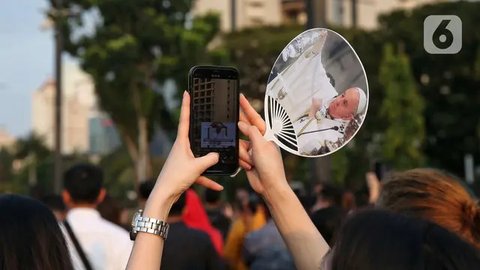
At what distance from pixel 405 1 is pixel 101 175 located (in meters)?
58.6

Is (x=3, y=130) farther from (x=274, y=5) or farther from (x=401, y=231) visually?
(x=401, y=231)

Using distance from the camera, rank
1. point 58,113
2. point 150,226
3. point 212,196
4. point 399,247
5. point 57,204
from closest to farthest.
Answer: point 399,247 < point 150,226 < point 57,204 < point 212,196 < point 58,113

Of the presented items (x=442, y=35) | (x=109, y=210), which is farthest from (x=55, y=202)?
(x=442, y=35)

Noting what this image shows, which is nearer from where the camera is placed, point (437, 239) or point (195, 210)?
point (437, 239)

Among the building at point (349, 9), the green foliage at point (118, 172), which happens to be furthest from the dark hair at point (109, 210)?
the building at point (349, 9)

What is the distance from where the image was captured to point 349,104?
2.48m

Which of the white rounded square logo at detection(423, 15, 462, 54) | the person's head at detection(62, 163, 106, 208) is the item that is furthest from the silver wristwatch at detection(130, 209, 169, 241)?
the person's head at detection(62, 163, 106, 208)

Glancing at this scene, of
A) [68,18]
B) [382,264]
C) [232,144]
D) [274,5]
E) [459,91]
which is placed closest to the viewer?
[382,264]

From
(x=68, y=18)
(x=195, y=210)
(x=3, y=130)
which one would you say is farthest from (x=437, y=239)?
(x=3, y=130)

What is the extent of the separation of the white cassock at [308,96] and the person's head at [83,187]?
8.59ft

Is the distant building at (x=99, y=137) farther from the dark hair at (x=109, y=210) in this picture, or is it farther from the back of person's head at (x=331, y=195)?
the dark hair at (x=109, y=210)

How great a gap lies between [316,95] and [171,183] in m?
0.43

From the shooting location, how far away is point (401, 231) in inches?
68.1

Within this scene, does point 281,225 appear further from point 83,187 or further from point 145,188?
point 145,188
